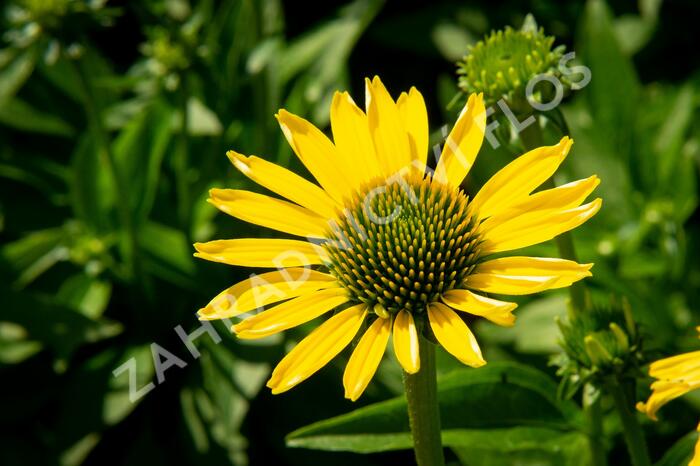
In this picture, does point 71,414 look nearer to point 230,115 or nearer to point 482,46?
point 230,115

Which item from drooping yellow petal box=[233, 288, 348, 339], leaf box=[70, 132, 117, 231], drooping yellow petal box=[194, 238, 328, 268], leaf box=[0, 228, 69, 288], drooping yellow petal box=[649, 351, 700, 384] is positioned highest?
leaf box=[70, 132, 117, 231]

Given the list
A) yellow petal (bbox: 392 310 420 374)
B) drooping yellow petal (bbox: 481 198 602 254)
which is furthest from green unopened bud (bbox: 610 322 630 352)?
yellow petal (bbox: 392 310 420 374)

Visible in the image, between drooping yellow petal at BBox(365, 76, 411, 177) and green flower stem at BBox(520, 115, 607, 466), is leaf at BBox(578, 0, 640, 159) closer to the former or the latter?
green flower stem at BBox(520, 115, 607, 466)

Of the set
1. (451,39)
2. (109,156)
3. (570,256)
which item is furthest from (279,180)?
(451,39)

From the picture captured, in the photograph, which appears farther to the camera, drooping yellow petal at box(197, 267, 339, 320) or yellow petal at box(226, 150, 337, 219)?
yellow petal at box(226, 150, 337, 219)

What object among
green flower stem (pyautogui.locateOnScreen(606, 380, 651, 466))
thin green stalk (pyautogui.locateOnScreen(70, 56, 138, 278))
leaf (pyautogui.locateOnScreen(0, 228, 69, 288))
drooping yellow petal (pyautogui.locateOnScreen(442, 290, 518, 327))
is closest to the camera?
drooping yellow petal (pyautogui.locateOnScreen(442, 290, 518, 327))
